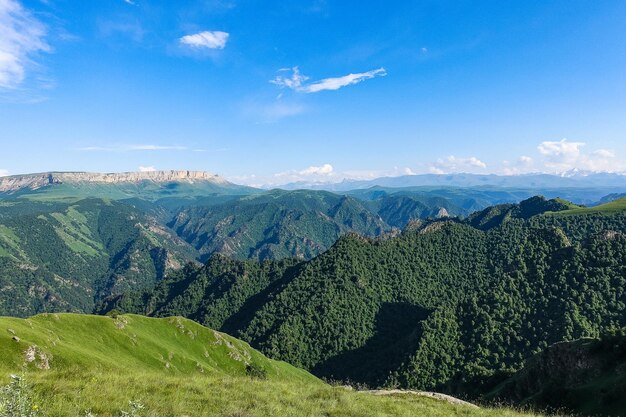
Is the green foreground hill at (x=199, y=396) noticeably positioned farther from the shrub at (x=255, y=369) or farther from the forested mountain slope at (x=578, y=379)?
the shrub at (x=255, y=369)

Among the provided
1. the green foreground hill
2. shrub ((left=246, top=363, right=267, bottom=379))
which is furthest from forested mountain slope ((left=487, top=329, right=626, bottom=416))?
shrub ((left=246, top=363, right=267, bottom=379))

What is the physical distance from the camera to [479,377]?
109m

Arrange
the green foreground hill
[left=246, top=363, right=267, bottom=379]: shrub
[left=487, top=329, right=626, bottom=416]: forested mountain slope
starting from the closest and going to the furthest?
the green foreground hill
[left=487, top=329, right=626, bottom=416]: forested mountain slope
[left=246, top=363, right=267, bottom=379]: shrub

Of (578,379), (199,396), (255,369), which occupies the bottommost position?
(255,369)

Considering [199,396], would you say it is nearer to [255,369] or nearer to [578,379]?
[578,379]

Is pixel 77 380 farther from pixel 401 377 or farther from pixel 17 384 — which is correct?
pixel 401 377

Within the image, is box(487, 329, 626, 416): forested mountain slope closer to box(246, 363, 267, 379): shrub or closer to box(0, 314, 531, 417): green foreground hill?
box(0, 314, 531, 417): green foreground hill

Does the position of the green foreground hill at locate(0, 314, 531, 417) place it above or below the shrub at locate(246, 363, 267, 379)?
above

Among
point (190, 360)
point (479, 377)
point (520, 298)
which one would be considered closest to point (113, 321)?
point (190, 360)

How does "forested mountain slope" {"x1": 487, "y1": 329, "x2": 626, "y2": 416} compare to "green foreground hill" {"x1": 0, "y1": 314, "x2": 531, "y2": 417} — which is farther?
"forested mountain slope" {"x1": 487, "y1": 329, "x2": 626, "y2": 416}

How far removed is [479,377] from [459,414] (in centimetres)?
10170

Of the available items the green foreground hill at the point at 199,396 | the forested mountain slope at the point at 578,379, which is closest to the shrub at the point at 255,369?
the forested mountain slope at the point at 578,379

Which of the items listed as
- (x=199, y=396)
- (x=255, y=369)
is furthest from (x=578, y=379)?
(x=255, y=369)

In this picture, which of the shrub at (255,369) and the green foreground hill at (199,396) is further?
the shrub at (255,369)
